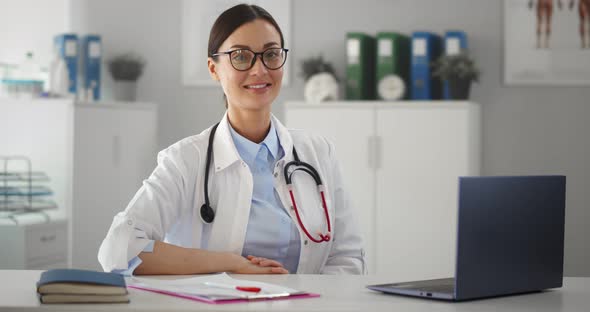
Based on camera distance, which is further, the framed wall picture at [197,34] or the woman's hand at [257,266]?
the framed wall picture at [197,34]

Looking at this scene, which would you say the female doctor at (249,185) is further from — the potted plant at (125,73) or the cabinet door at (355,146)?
the potted plant at (125,73)

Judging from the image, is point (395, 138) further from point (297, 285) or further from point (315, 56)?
point (297, 285)

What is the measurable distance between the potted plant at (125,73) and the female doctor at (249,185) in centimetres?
311

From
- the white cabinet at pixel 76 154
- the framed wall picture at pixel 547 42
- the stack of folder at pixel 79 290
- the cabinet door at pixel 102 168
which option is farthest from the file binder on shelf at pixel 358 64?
the stack of folder at pixel 79 290

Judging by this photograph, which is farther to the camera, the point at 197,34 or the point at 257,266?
the point at 197,34

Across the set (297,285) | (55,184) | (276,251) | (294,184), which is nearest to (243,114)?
(294,184)

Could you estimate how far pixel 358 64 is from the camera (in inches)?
213

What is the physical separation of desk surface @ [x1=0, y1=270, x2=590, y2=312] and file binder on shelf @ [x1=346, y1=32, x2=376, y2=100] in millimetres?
3367

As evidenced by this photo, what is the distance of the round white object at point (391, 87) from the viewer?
5.33 metres

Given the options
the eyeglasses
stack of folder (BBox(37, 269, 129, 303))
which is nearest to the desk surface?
stack of folder (BBox(37, 269, 129, 303))

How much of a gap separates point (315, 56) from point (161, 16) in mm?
1067

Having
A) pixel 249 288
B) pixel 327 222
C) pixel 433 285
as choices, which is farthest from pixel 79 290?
pixel 327 222

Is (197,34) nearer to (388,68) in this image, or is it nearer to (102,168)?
(102,168)

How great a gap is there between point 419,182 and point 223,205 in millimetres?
2877
